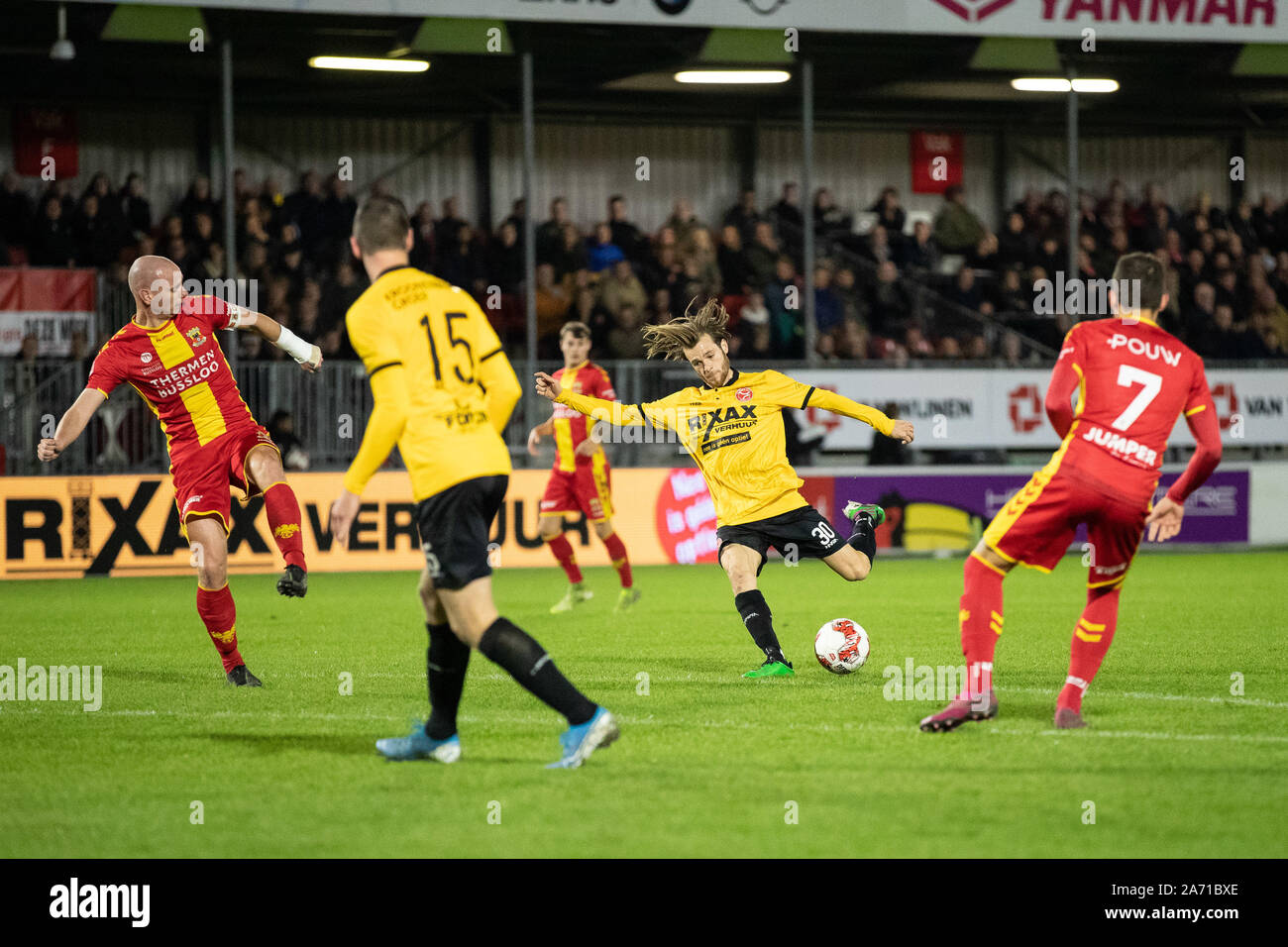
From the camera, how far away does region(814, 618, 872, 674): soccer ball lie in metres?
8.78

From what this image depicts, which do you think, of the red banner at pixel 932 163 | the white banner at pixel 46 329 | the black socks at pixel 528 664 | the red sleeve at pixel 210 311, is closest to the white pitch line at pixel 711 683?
the red sleeve at pixel 210 311

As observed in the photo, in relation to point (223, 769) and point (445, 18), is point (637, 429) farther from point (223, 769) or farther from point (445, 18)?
point (223, 769)

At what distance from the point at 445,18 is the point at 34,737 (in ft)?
45.7

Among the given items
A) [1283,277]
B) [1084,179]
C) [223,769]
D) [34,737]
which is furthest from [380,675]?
[1084,179]

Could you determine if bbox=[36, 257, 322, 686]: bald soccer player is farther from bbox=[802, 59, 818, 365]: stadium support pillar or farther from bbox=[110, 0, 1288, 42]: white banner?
bbox=[802, 59, 818, 365]: stadium support pillar

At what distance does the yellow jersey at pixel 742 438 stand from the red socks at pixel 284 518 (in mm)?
1739

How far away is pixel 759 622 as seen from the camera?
8781mm

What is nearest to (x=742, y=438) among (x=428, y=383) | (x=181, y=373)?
(x=181, y=373)

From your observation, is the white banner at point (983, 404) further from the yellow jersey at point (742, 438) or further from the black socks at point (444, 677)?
the black socks at point (444, 677)

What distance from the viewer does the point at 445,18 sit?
1945 cm

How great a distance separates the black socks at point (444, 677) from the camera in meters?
6.33

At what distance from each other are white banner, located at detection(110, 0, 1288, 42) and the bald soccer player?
32.3ft

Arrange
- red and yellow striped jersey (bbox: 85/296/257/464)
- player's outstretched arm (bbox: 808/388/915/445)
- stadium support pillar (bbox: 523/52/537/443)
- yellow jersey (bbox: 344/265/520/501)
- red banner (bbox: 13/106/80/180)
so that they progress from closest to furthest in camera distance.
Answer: yellow jersey (bbox: 344/265/520/501) → player's outstretched arm (bbox: 808/388/915/445) → red and yellow striped jersey (bbox: 85/296/257/464) → stadium support pillar (bbox: 523/52/537/443) → red banner (bbox: 13/106/80/180)

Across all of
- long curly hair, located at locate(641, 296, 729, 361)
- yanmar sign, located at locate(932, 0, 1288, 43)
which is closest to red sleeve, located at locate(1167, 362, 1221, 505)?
long curly hair, located at locate(641, 296, 729, 361)
